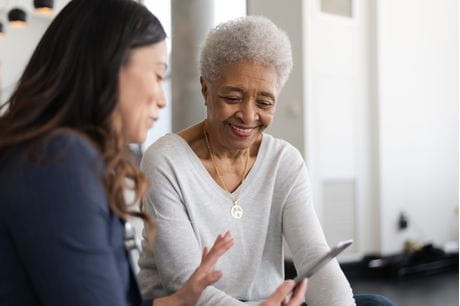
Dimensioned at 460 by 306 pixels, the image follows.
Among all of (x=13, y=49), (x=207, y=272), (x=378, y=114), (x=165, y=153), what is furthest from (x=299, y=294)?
(x=13, y=49)

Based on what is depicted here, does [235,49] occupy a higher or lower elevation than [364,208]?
higher

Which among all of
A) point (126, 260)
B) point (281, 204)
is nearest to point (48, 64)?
point (126, 260)

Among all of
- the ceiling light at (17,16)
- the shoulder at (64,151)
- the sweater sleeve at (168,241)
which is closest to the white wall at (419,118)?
the ceiling light at (17,16)

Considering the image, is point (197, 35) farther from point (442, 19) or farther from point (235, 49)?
point (235, 49)

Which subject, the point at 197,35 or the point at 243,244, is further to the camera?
the point at 197,35

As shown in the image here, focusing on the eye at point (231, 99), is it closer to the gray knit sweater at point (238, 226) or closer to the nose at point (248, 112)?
the nose at point (248, 112)

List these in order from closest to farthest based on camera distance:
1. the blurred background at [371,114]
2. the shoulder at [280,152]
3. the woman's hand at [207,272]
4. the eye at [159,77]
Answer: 1. the eye at [159,77]
2. the woman's hand at [207,272]
3. the shoulder at [280,152]
4. the blurred background at [371,114]


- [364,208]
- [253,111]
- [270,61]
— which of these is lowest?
[364,208]

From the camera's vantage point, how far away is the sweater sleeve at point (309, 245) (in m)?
1.58

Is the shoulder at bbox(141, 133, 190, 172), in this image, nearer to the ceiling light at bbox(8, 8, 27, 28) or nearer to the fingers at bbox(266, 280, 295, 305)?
the fingers at bbox(266, 280, 295, 305)

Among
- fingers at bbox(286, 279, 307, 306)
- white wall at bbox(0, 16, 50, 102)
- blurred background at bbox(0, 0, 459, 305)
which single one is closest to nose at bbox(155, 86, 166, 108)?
fingers at bbox(286, 279, 307, 306)

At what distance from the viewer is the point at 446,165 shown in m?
5.70

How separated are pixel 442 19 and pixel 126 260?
17.3 ft

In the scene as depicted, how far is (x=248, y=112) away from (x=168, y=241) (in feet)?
1.33
